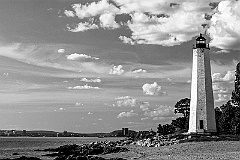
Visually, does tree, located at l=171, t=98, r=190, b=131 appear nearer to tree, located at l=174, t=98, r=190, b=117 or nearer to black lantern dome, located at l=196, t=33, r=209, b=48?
tree, located at l=174, t=98, r=190, b=117

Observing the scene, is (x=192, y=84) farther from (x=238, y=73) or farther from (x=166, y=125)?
(x=166, y=125)

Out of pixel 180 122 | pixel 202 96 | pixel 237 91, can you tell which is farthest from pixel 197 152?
pixel 180 122

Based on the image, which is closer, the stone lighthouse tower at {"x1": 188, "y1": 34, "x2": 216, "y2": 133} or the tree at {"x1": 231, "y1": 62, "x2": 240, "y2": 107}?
the stone lighthouse tower at {"x1": 188, "y1": 34, "x2": 216, "y2": 133}

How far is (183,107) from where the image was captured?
81.3 m

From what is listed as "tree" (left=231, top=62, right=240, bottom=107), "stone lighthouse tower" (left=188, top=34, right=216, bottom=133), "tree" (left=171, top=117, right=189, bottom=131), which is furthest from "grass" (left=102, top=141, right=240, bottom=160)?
"tree" (left=171, top=117, right=189, bottom=131)

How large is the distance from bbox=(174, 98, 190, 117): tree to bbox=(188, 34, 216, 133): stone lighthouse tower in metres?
27.0

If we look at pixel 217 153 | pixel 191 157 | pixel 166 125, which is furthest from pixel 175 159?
pixel 166 125

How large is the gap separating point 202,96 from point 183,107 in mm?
28970

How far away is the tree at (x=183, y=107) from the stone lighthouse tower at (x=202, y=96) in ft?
88.6

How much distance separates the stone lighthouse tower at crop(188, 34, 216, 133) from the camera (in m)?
52.5

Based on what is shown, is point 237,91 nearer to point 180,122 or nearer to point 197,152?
point 180,122

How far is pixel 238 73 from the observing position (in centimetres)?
6400

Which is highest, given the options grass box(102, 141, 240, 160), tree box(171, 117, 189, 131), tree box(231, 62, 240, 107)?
tree box(231, 62, 240, 107)

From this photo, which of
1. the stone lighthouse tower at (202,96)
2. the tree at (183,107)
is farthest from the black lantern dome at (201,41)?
the tree at (183,107)
